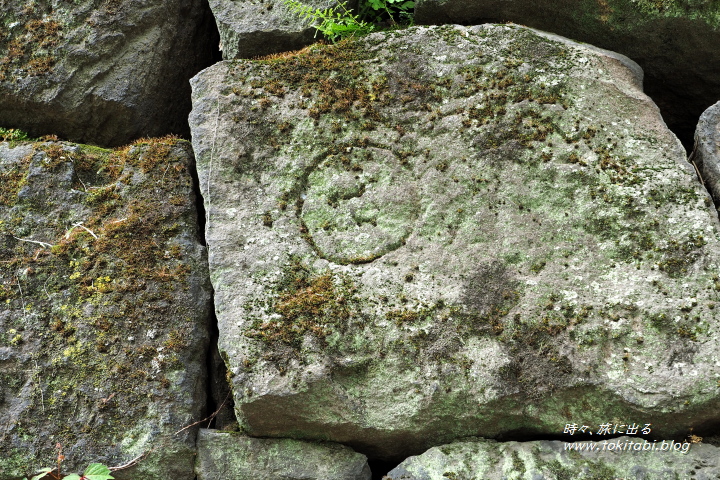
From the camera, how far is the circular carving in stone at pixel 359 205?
10.8ft

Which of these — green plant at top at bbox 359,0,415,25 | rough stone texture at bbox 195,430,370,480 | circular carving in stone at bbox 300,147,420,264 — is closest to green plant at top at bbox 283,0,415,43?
green plant at top at bbox 359,0,415,25

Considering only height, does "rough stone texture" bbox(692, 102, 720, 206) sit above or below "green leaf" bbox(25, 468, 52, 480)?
above

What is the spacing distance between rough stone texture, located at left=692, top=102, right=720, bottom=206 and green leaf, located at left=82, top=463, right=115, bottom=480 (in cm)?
325

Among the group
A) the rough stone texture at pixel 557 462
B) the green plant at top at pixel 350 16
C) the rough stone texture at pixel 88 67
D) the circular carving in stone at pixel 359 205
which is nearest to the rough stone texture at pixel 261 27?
the green plant at top at pixel 350 16

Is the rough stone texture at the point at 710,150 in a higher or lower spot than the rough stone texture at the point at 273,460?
higher

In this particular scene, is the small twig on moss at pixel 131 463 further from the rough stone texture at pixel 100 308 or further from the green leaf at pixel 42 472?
the green leaf at pixel 42 472

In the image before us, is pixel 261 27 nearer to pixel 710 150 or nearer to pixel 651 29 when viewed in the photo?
pixel 651 29

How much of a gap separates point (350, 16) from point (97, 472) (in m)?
2.86

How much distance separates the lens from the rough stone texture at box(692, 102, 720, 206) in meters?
3.32

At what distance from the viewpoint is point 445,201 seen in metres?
3.34

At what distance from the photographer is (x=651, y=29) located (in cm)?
374

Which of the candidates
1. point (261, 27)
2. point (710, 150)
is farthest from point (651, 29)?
point (261, 27)

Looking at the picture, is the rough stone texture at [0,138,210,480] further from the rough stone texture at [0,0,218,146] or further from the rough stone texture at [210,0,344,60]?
the rough stone texture at [210,0,344,60]

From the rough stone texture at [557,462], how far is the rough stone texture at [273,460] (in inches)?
8.6
